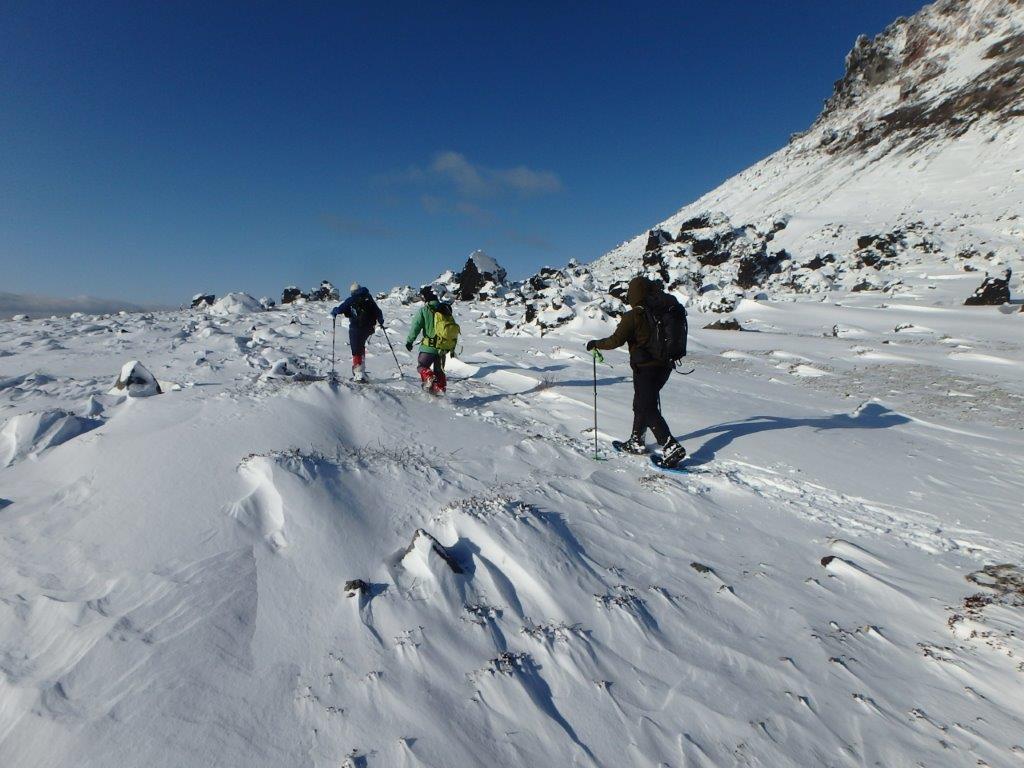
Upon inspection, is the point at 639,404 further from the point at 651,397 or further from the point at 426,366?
the point at 426,366

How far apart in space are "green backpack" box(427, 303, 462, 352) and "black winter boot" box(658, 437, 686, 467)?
11.7 ft

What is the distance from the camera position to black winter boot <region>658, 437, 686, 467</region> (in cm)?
536

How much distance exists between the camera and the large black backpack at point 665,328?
212 inches

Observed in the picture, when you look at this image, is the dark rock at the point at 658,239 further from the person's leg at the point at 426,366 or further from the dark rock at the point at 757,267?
the person's leg at the point at 426,366

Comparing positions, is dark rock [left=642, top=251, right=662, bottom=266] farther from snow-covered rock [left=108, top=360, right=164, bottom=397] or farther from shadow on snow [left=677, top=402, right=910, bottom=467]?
snow-covered rock [left=108, top=360, right=164, bottom=397]

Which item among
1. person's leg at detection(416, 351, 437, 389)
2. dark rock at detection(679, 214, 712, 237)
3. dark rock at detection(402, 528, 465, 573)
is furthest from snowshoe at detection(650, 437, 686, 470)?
dark rock at detection(679, 214, 712, 237)

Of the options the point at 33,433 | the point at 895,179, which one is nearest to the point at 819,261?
the point at 895,179

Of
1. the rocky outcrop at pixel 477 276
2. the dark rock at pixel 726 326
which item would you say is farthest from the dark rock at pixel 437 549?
the rocky outcrop at pixel 477 276

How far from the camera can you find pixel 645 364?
220 inches

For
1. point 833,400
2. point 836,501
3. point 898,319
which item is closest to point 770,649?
point 836,501

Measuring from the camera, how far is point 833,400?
28.3ft

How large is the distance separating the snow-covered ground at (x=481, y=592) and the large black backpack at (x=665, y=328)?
4.12 ft

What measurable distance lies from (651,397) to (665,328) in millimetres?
797

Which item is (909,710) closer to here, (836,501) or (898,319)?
(836,501)
